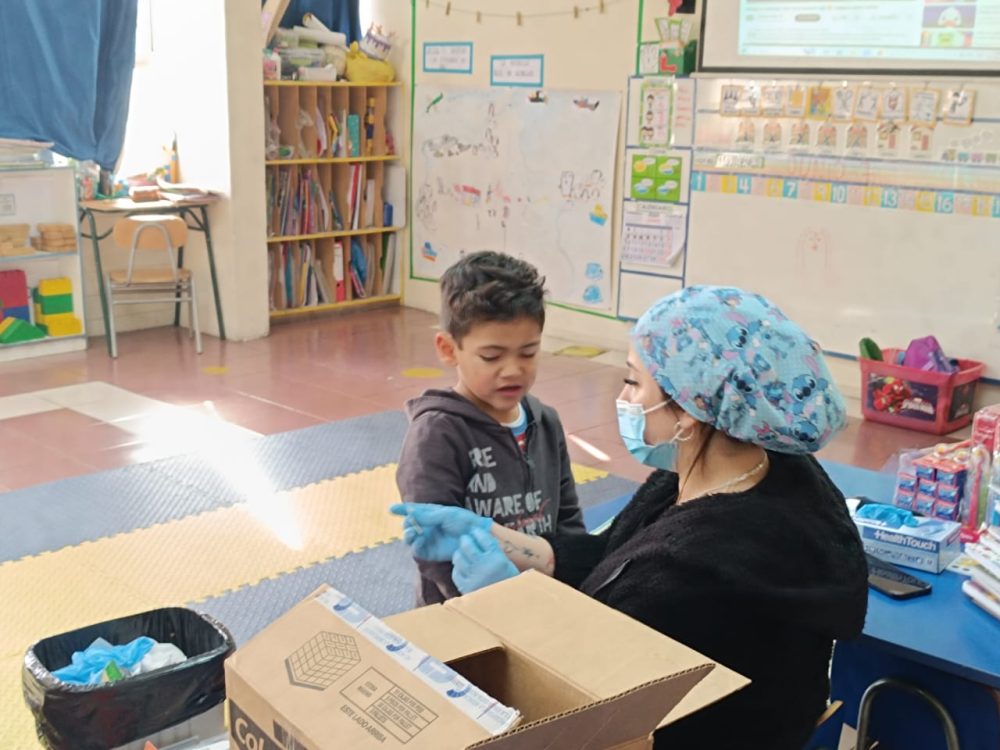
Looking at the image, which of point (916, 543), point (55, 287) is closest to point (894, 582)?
point (916, 543)

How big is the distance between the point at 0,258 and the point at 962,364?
440 cm

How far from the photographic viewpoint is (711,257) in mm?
5492

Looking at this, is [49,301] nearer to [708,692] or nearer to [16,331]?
[16,331]

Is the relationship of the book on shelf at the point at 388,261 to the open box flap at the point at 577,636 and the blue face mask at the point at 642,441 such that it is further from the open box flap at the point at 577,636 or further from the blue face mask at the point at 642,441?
the open box flap at the point at 577,636

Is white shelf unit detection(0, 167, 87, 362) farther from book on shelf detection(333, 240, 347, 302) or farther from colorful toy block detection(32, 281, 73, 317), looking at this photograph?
book on shelf detection(333, 240, 347, 302)

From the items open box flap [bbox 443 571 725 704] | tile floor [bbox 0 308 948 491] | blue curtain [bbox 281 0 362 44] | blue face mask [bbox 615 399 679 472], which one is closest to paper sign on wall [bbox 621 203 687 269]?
tile floor [bbox 0 308 948 491]

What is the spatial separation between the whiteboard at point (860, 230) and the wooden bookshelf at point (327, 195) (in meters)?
2.21

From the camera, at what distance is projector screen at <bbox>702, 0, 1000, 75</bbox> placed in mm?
4508

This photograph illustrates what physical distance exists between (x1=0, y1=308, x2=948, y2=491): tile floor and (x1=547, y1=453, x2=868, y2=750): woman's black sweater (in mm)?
2733

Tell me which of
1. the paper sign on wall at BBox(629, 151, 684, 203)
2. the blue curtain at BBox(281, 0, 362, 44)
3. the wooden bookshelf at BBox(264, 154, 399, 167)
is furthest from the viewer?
the blue curtain at BBox(281, 0, 362, 44)

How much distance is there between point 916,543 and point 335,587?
5.58 feet

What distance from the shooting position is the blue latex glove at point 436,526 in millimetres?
1666

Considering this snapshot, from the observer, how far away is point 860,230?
195 inches

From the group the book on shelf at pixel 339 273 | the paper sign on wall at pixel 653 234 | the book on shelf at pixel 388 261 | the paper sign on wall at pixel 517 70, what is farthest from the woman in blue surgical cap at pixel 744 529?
the book on shelf at pixel 388 261
